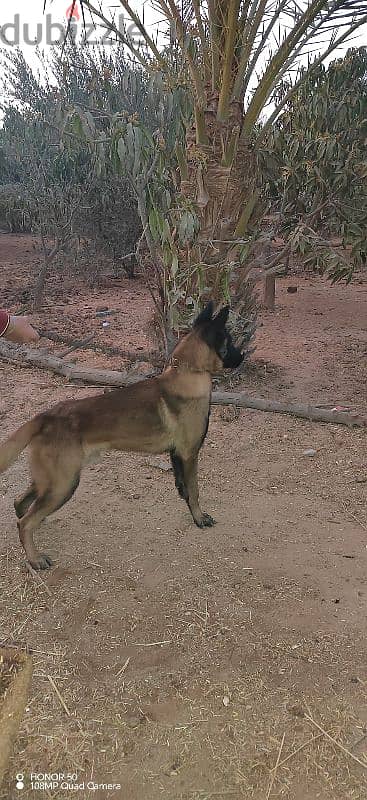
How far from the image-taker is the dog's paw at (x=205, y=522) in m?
3.74

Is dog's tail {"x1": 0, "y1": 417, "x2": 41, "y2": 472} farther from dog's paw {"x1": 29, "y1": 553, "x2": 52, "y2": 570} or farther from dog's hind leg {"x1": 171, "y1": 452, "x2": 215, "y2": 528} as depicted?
dog's hind leg {"x1": 171, "y1": 452, "x2": 215, "y2": 528}

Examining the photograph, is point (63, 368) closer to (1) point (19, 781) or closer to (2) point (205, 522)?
(2) point (205, 522)

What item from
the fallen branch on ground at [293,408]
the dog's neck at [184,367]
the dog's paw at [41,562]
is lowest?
the dog's paw at [41,562]

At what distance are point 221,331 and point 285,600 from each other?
1515mm

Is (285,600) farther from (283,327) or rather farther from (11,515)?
(283,327)

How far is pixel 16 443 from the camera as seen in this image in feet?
10.2

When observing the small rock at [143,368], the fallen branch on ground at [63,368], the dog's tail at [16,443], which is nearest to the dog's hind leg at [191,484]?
the dog's tail at [16,443]

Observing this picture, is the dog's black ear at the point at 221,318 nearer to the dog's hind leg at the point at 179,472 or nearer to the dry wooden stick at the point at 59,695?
the dog's hind leg at the point at 179,472

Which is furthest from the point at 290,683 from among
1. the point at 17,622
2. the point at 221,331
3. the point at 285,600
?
the point at 221,331

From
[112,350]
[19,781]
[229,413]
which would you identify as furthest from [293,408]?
[19,781]

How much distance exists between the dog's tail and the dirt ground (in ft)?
2.24

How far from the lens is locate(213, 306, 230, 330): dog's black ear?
346 cm

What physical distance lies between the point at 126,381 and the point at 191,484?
2.49 metres

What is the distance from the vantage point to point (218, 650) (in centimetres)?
273
